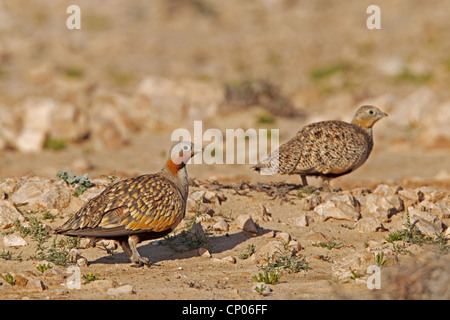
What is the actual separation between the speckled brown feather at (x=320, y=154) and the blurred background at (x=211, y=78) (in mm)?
2291

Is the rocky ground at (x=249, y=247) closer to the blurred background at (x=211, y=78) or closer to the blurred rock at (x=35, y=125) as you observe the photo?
the blurred background at (x=211, y=78)

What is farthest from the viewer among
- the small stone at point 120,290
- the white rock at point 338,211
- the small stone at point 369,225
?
the white rock at point 338,211

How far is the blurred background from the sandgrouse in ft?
16.3

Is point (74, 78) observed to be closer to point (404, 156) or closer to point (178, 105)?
point (178, 105)

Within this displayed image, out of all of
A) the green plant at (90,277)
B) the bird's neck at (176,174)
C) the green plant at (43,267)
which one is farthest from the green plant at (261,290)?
the green plant at (43,267)

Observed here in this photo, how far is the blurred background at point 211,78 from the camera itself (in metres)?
Answer: 15.1

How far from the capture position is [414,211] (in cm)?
805

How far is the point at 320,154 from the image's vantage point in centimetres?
909

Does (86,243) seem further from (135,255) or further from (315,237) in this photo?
(315,237)

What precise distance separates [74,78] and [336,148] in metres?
12.8

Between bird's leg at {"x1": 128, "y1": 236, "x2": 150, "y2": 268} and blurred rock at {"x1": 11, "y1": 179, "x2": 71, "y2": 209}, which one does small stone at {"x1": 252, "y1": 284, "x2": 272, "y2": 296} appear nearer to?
bird's leg at {"x1": 128, "y1": 236, "x2": 150, "y2": 268}

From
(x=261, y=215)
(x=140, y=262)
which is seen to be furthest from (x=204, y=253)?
(x=261, y=215)

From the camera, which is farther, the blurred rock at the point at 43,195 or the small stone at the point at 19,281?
Answer: the blurred rock at the point at 43,195
